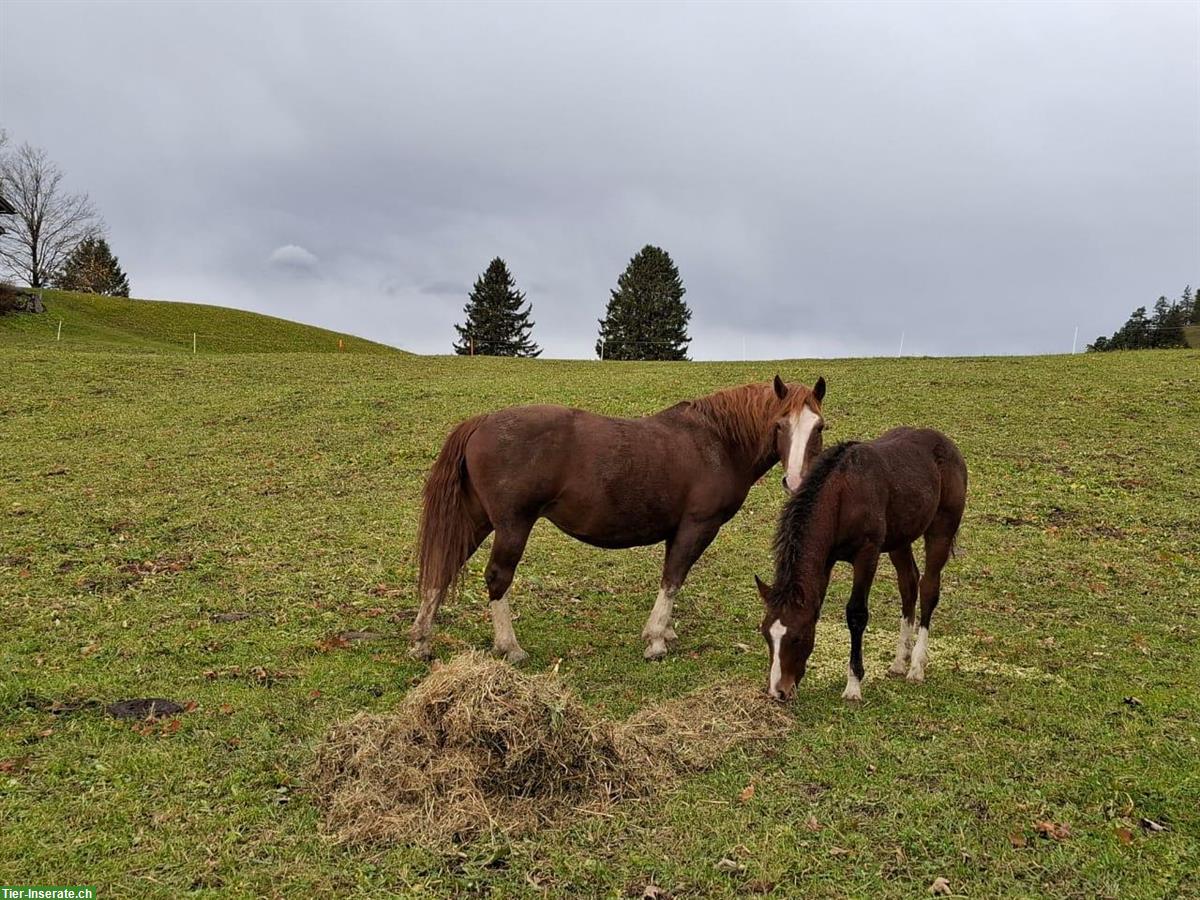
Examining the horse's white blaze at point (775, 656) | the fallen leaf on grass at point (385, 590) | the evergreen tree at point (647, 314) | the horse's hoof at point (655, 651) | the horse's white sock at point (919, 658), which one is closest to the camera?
the horse's white blaze at point (775, 656)

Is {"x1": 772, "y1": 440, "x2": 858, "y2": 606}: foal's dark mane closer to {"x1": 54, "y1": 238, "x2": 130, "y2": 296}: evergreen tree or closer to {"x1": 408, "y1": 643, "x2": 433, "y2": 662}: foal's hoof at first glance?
{"x1": 408, "y1": 643, "x2": 433, "y2": 662}: foal's hoof

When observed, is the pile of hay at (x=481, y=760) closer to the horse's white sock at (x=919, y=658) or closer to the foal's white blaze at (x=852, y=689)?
the foal's white blaze at (x=852, y=689)

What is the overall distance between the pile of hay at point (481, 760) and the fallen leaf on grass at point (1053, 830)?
1.66m

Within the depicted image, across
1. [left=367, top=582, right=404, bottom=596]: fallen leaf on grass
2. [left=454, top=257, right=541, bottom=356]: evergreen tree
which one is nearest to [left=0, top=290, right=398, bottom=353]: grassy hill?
[left=454, top=257, right=541, bottom=356]: evergreen tree

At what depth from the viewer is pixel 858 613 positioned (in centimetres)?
570

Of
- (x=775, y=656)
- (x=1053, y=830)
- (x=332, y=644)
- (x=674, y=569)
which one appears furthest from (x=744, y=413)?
(x=332, y=644)

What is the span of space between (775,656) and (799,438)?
1838mm

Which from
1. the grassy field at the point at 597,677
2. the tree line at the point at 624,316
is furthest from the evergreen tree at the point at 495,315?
the grassy field at the point at 597,677

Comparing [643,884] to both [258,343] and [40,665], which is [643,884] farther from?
[258,343]

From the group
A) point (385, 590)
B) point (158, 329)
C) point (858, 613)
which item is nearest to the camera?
point (858, 613)

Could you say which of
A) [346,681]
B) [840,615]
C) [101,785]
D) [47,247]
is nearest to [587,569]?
[840,615]

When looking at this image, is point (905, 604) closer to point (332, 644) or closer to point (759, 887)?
point (759, 887)

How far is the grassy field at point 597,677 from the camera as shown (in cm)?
364

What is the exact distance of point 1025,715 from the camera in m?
5.43
